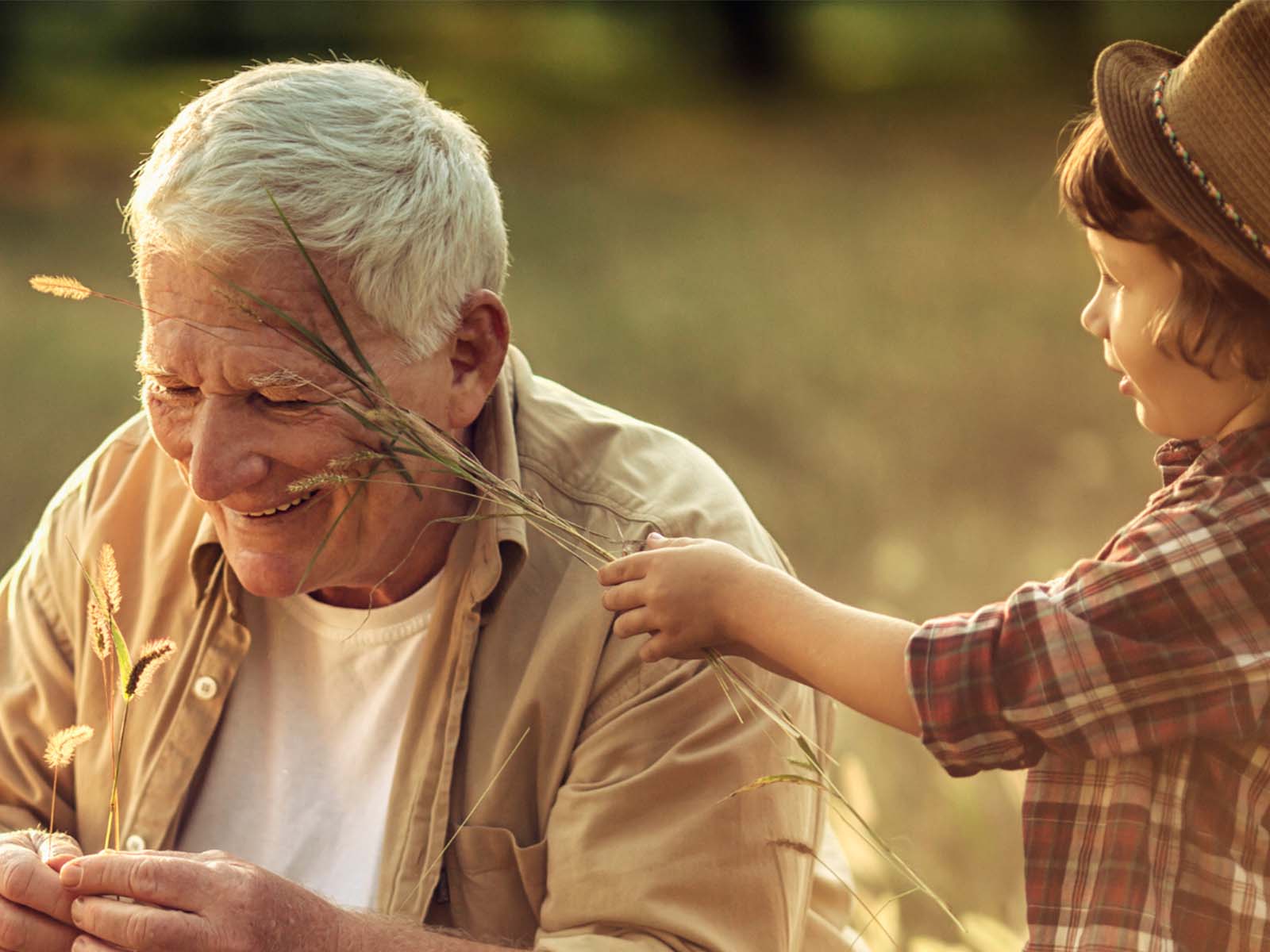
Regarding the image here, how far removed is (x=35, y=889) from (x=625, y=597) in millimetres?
886

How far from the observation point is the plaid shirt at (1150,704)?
178cm

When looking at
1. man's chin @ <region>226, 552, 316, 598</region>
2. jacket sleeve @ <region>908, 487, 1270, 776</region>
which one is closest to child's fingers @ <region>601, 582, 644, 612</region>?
jacket sleeve @ <region>908, 487, 1270, 776</region>

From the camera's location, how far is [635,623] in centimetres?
194

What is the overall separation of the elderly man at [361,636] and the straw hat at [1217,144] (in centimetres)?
88

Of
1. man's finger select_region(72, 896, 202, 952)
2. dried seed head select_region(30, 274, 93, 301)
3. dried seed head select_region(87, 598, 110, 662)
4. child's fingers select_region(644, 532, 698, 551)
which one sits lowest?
man's finger select_region(72, 896, 202, 952)

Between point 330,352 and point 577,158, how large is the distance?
627cm

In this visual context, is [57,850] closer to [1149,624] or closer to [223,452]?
[223,452]

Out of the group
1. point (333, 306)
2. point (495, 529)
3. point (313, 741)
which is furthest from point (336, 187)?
point (313, 741)

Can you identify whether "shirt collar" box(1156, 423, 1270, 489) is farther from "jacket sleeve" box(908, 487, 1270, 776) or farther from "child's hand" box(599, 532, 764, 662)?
"child's hand" box(599, 532, 764, 662)

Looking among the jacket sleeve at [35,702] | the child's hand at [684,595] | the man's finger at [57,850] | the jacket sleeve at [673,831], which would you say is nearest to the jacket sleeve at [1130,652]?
the child's hand at [684,595]

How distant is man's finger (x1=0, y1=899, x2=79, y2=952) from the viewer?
210 cm

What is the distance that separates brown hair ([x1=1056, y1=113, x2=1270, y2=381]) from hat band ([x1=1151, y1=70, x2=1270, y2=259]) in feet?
0.15

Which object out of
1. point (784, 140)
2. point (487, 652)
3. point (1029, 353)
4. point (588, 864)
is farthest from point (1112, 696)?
point (784, 140)

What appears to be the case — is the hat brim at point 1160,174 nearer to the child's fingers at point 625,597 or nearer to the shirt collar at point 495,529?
the child's fingers at point 625,597
